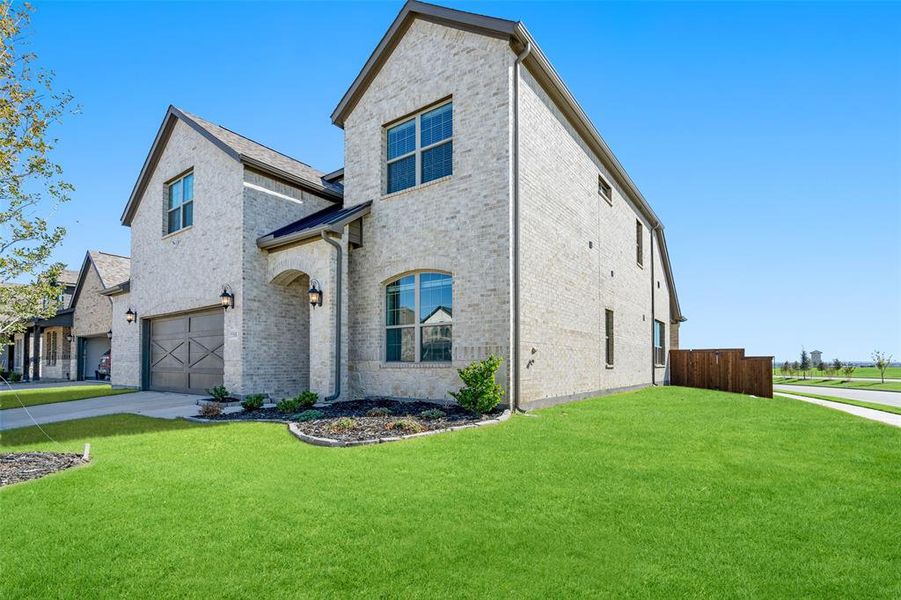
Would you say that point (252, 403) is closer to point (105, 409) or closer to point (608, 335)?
point (105, 409)

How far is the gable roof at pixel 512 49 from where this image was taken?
9.76 metres

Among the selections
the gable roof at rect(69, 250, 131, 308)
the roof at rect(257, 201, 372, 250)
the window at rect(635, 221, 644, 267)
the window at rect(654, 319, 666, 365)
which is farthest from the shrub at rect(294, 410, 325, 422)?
the gable roof at rect(69, 250, 131, 308)

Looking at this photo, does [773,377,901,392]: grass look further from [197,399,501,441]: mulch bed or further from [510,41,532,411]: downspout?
[197,399,501,441]: mulch bed

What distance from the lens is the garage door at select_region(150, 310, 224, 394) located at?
45.8ft

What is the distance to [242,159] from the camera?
12719 millimetres

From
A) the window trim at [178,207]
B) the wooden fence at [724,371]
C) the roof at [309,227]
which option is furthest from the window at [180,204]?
the wooden fence at [724,371]

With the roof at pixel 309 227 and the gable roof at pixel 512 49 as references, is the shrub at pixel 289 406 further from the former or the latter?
the gable roof at pixel 512 49

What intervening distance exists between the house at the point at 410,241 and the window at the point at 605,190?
0.33 feet

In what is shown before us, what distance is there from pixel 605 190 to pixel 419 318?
8745mm

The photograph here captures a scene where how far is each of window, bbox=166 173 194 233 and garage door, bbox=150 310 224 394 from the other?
124 inches

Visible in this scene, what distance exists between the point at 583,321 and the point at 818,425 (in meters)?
5.66

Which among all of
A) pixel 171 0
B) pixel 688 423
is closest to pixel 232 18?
pixel 171 0

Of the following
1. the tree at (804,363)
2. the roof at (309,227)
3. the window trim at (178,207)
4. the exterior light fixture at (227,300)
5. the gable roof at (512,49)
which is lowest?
the tree at (804,363)

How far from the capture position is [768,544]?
3.41 m
